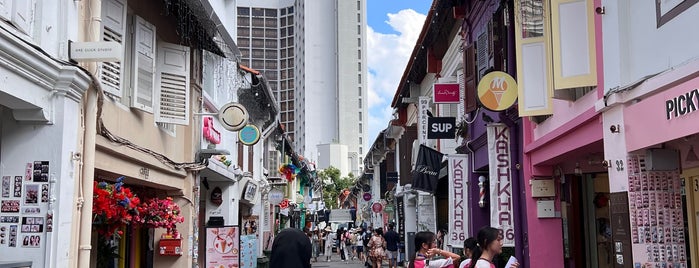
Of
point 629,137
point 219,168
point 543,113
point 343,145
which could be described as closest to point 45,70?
point 629,137

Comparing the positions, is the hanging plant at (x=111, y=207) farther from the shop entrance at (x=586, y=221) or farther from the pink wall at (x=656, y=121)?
the shop entrance at (x=586, y=221)

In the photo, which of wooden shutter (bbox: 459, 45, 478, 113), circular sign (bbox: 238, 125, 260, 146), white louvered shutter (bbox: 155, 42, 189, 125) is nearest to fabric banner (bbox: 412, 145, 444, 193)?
wooden shutter (bbox: 459, 45, 478, 113)

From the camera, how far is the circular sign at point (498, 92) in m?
11.8

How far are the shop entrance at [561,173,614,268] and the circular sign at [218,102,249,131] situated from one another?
632 centimetres

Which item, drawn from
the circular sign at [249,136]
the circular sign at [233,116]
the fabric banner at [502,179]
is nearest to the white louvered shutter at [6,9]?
the circular sign at [233,116]

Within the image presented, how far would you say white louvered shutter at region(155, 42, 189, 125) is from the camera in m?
12.3

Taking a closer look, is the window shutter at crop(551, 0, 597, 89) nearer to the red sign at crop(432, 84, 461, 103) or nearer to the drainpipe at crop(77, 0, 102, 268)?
the drainpipe at crop(77, 0, 102, 268)

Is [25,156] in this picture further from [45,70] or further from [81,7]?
[81,7]

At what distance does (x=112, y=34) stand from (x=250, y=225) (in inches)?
602

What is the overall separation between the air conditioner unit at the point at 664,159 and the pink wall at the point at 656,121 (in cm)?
19

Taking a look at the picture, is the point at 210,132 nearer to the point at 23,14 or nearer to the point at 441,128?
the point at 441,128

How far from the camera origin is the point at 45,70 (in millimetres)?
7195

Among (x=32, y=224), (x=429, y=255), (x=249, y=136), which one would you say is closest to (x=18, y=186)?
(x=32, y=224)

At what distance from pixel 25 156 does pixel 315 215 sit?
5289 centimetres
